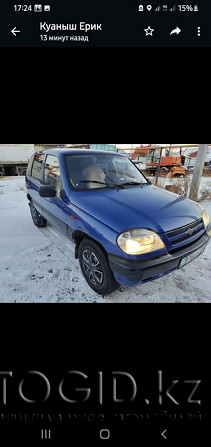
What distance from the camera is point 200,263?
2.93m

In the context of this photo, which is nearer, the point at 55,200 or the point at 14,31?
the point at 14,31

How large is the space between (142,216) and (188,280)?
1268mm

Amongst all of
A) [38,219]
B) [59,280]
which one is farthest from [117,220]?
[38,219]

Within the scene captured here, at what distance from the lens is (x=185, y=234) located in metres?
Result: 2.04

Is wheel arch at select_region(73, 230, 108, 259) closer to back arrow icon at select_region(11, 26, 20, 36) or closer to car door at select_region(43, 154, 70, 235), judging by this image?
car door at select_region(43, 154, 70, 235)

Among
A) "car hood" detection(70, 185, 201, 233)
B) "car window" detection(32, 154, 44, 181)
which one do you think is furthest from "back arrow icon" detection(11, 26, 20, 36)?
"car window" detection(32, 154, 44, 181)

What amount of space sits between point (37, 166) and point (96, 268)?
250 centimetres

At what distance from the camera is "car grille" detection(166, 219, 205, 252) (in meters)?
1.91

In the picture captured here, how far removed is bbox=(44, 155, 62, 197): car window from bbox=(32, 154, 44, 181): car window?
0.32m

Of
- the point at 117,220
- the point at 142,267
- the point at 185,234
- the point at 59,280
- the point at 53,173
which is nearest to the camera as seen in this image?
the point at 142,267

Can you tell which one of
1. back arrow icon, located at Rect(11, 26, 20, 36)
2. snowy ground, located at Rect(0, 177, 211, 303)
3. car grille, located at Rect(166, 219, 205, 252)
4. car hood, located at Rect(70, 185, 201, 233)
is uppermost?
back arrow icon, located at Rect(11, 26, 20, 36)

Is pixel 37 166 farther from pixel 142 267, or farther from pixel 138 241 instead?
pixel 142 267
